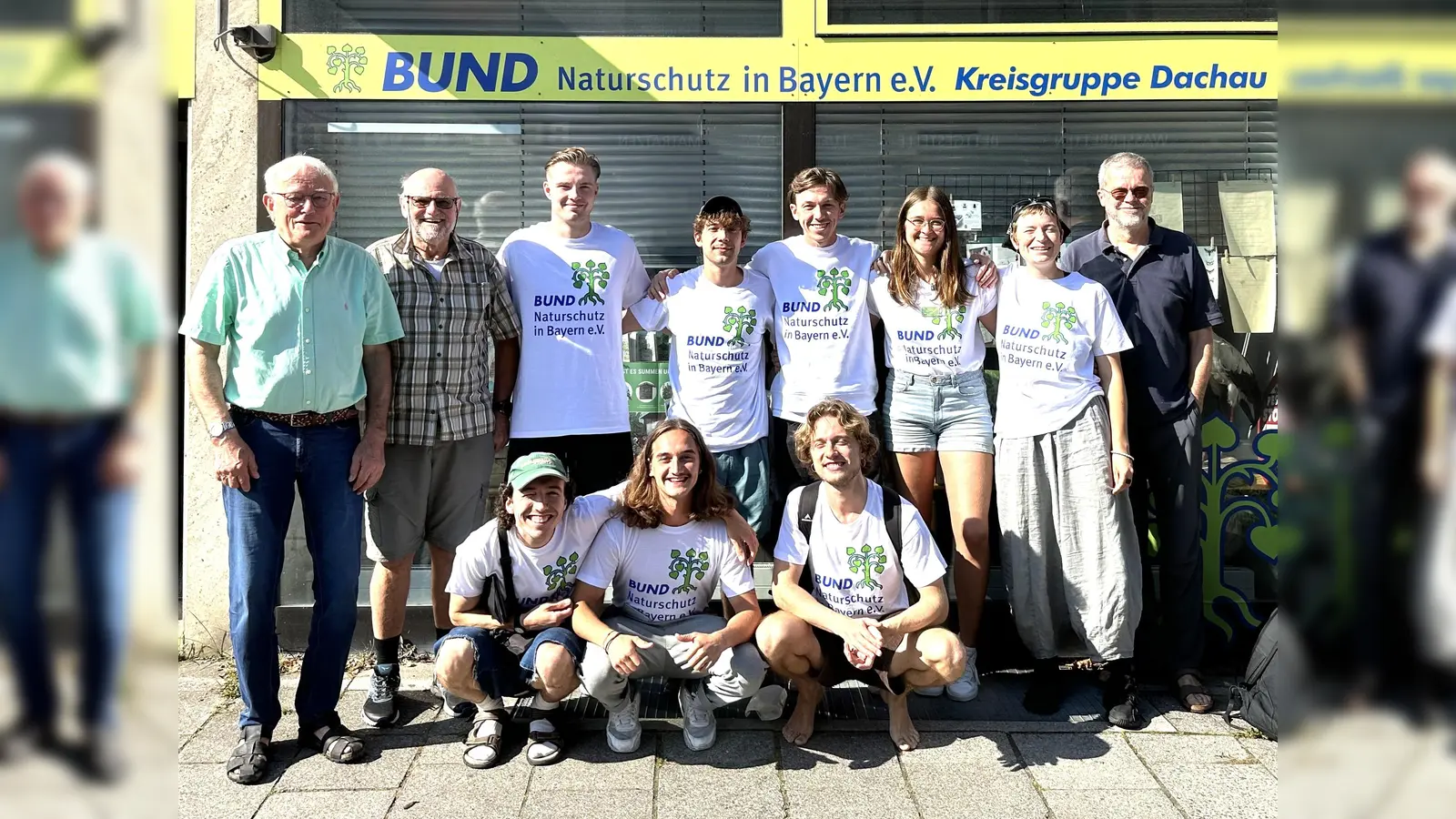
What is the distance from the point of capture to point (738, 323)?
4.11 meters

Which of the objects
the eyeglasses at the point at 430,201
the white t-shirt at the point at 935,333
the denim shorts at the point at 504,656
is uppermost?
the eyeglasses at the point at 430,201

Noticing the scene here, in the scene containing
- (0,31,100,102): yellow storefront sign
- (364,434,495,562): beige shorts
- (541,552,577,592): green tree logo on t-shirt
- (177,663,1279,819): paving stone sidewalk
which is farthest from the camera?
(364,434,495,562): beige shorts

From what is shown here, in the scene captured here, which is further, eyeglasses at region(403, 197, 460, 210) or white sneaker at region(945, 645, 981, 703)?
white sneaker at region(945, 645, 981, 703)

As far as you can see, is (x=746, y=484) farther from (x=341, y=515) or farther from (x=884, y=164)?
(x=884, y=164)

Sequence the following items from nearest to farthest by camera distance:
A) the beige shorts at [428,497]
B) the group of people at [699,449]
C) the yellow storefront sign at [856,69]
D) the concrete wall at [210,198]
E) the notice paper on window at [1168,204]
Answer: the group of people at [699,449], the beige shorts at [428,497], the concrete wall at [210,198], the yellow storefront sign at [856,69], the notice paper on window at [1168,204]

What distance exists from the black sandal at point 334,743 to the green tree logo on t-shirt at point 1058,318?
2889mm

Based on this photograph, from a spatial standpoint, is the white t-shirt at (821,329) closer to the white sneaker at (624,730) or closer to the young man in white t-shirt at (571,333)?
the young man in white t-shirt at (571,333)

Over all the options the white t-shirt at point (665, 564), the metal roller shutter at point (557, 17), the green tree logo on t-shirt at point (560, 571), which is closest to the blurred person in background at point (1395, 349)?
the white t-shirt at point (665, 564)

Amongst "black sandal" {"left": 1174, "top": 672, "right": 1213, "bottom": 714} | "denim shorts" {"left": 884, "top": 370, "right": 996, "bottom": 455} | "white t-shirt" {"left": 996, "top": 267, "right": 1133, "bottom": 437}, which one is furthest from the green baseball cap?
"black sandal" {"left": 1174, "top": 672, "right": 1213, "bottom": 714}

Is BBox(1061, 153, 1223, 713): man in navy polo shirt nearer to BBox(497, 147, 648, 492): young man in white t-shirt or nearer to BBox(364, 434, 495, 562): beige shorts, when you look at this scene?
BBox(497, 147, 648, 492): young man in white t-shirt

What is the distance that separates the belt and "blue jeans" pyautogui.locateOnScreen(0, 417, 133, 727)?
3140mm

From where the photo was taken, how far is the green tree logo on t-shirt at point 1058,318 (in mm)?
3988

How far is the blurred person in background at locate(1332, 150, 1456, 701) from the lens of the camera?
545 millimetres

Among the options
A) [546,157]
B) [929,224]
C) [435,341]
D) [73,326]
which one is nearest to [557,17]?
[546,157]
